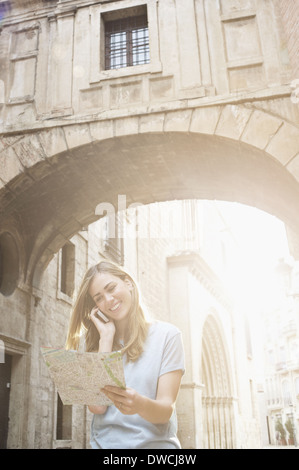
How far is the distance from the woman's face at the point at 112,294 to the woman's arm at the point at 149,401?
52cm

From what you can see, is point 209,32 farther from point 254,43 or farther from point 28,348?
point 28,348

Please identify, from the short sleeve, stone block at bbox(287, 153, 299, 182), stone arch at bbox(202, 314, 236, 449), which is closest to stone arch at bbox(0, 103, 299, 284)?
stone block at bbox(287, 153, 299, 182)

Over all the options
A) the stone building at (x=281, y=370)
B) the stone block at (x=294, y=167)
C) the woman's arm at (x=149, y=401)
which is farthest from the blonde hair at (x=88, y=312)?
the stone building at (x=281, y=370)

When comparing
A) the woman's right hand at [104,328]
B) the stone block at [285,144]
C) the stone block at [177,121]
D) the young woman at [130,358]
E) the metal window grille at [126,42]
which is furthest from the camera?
the metal window grille at [126,42]

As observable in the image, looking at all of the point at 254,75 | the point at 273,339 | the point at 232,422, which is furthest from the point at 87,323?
the point at 273,339

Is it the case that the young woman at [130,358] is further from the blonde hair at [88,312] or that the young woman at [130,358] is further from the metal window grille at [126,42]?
the metal window grille at [126,42]

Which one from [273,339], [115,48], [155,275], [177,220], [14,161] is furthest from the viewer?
[273,339]

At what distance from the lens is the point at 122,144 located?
7.57 metres

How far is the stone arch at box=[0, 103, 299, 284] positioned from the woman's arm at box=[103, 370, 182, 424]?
4.67 metres

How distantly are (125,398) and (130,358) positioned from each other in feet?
0.98

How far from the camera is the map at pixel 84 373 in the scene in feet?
7.66

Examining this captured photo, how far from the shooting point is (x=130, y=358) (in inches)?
105

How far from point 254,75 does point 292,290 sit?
13.1ft

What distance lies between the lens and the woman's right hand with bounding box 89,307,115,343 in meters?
2.80
